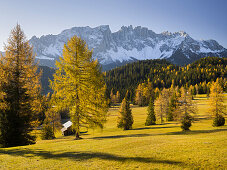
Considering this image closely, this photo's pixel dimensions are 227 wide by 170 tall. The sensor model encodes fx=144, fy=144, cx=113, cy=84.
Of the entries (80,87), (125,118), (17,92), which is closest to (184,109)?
(125,118)

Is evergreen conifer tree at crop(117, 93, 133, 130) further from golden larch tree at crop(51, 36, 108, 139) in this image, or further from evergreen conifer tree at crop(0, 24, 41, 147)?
evergreen conifer tree at crop(0, 24, 41, 147)

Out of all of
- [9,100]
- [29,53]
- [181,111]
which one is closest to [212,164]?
[9,100]

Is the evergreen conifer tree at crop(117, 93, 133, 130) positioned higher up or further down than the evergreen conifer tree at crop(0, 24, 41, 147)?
further down

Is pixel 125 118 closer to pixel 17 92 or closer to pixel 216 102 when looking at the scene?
pixel 216 102

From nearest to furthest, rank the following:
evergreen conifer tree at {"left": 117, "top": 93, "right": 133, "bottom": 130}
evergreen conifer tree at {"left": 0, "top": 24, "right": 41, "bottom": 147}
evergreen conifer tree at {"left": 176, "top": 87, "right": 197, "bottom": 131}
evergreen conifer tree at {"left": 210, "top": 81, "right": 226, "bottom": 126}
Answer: evergreen conifer tree at {"left": 0, "top": 24, "right": 41, "bottom": 147}
evergreen conifer tree at {"left": 176, "top": 87, "right": 197, "bottom": 131}
evergreen conifer tree at {"left": 210, "top": 81, "right": 226, "bottom": 126}
evergreen conifer tree at {"left": 117, "top": 93, "right": 133, "bottom": 130}

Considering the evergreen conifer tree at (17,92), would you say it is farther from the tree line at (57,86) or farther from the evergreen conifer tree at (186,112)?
the evergreen conifer tree at (186,112)

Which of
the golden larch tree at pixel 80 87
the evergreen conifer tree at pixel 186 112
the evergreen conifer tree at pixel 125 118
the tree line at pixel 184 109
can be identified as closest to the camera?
the golden larch tree at pixel 80 87

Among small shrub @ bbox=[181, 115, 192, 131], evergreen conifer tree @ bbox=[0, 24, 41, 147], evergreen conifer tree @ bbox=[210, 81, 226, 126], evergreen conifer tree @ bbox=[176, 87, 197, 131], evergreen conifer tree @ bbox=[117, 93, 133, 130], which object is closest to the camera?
evergreen conifer tree @ bbox=[0, 24, 41, 147]

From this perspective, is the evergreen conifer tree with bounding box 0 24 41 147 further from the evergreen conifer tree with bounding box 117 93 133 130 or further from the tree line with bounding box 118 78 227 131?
the tree line with bounding box 118 78 227 131

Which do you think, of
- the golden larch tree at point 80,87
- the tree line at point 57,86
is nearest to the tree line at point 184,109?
the golden larch tree at point 80,87

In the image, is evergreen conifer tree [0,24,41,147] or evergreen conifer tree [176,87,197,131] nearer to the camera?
evergreen conifer tree [0,24,41,147]

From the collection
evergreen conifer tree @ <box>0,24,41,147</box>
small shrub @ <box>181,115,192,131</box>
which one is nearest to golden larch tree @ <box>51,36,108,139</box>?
evergreen conifer tree @ <box>0,24,41,147</box>

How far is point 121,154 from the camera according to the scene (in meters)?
10.6

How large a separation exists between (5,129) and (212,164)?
1972 centimetres
